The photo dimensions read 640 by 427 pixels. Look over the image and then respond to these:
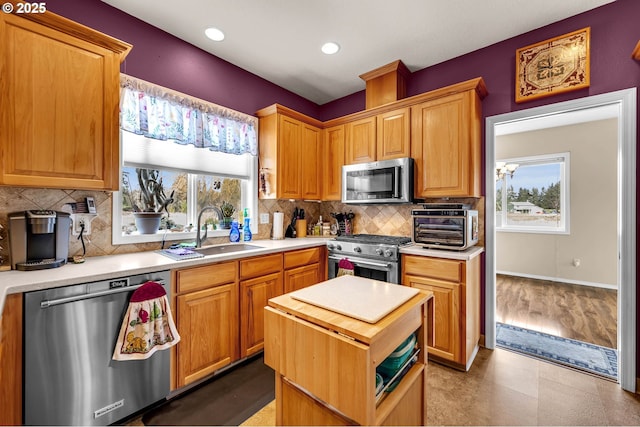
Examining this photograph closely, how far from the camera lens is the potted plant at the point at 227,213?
2857 millimetres

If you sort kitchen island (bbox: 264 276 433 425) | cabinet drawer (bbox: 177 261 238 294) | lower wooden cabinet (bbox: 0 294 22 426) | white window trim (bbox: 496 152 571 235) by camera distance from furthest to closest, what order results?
white window trim (bbox: 496 152 571 235), cabinet drawer (bbox: 177 261 238 294), lower wooden cabinet (bbox: 0 294 22 426), kitchen island (bbox: 264 276 433 425)

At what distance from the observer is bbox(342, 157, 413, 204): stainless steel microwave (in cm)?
268

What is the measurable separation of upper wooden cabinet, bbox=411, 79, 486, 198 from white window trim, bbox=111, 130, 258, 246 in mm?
1846

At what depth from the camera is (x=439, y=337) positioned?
2289mm

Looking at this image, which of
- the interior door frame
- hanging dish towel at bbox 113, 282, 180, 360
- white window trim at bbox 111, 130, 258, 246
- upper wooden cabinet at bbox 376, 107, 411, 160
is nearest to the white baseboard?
the interior door frame

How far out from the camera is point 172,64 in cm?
241

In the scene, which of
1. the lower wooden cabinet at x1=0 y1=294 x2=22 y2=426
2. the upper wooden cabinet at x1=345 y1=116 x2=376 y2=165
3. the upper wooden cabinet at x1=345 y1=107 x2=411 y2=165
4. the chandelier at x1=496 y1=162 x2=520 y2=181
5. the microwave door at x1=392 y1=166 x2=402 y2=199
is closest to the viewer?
the lower wooden cabinet at x1=0 y1=294 x2=22 y2=426

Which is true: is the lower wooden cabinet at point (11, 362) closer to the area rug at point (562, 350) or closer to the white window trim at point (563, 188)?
the area rug at point (562, 350)

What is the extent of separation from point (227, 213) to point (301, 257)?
0.98m

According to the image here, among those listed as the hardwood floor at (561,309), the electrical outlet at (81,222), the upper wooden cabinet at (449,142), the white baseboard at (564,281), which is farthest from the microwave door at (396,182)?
the white baseboard at (564,281)

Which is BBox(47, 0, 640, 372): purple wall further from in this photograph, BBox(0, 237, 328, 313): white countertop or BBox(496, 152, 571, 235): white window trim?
BBox(496, 152, 571, 235): white window trim

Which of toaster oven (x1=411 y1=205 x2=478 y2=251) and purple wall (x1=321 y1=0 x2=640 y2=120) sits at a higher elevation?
purple wall (x1=321 y1=0 x2=640 y2=120)

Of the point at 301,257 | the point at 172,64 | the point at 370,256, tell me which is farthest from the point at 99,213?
the point at 370,256

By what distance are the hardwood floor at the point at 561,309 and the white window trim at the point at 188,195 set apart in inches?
131
